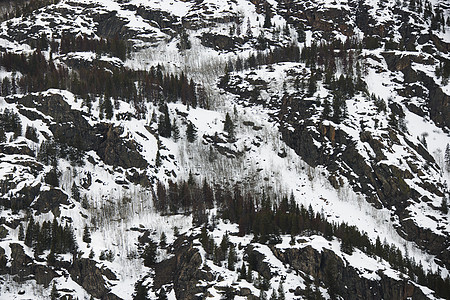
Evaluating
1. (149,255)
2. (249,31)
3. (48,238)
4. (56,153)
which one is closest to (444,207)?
(149,255)

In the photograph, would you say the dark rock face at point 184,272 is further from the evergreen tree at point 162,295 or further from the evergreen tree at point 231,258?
the evergreen tree at point 231,258

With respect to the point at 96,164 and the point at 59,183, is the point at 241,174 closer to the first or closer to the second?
the point at 96,164

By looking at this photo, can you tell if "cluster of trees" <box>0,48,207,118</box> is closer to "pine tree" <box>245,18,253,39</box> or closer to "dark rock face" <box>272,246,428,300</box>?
"pine tree" <box>245,18,253,39</box>

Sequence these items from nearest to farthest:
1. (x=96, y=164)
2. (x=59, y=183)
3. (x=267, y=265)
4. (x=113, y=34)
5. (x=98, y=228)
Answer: (x=267, y=265) → (x=98, y=228) → (x=59, y=183) → (x=96, y=164) → (x=113, y=34)

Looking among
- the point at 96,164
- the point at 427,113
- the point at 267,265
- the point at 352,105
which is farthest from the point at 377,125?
the point at 96,164

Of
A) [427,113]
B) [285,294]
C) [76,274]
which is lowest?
[76,274]

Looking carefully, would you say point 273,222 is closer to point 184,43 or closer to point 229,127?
point 229,127
